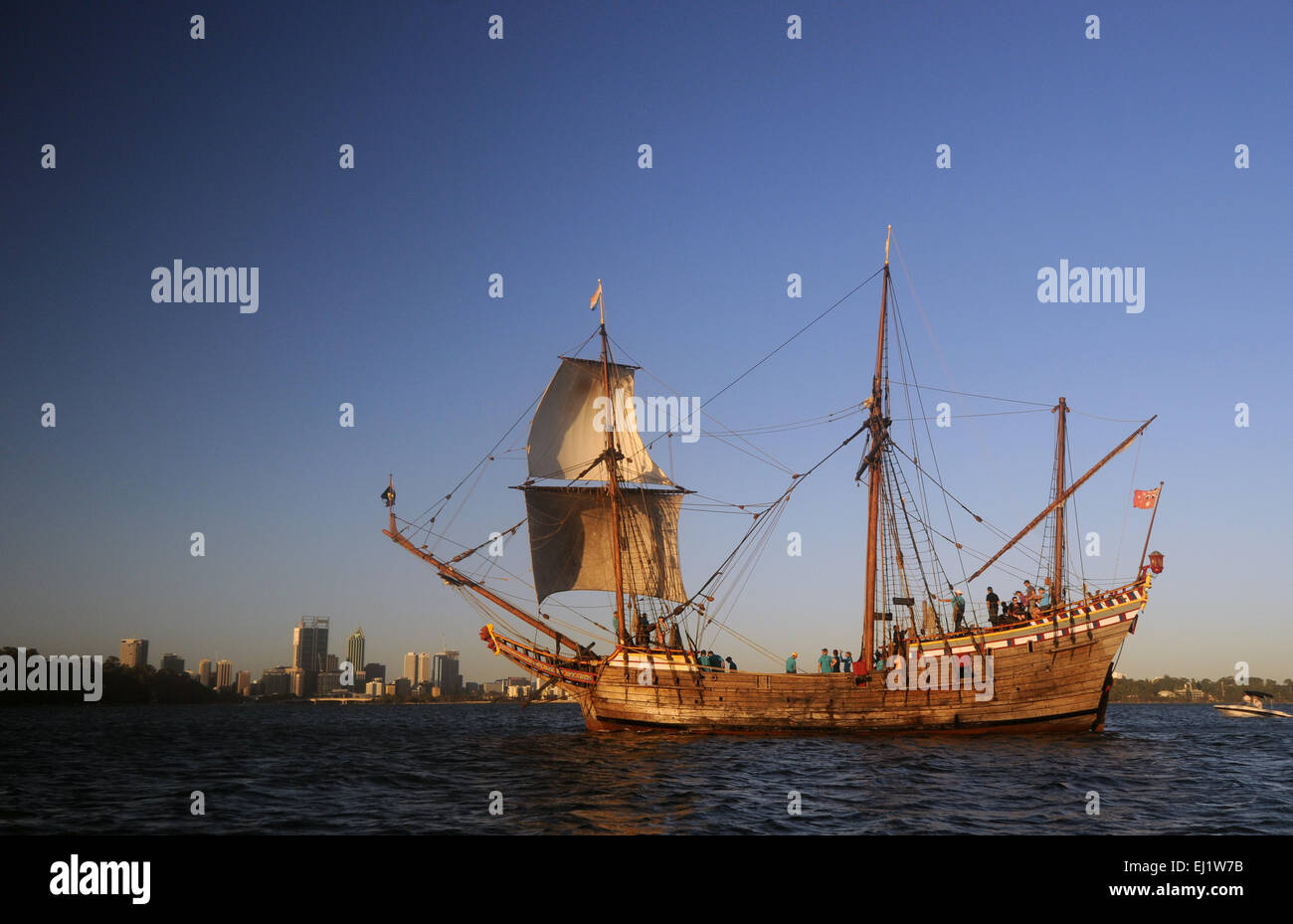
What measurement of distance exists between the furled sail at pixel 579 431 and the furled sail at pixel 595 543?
109 centimetres

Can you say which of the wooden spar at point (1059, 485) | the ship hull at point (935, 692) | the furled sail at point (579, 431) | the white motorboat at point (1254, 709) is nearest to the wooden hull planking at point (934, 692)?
the ship hull at point (935, 692)

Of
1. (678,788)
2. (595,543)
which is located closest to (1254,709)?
(595,543)

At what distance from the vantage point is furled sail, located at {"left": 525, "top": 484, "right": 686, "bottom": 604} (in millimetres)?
51406

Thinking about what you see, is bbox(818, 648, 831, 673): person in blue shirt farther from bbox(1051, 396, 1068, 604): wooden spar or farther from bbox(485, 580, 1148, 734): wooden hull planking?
bbox(1051, 396, 1068, 604): wooden spar

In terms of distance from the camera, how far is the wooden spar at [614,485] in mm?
47906

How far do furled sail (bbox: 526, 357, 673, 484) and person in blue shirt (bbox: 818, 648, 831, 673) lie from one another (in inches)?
599

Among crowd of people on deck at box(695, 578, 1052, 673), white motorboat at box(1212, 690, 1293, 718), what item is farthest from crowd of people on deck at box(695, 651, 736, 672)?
white motorboat at box(1212, 690, 1293, 718)

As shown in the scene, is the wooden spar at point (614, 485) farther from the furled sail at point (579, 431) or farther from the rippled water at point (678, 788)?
the rippled water at point (678, 788)

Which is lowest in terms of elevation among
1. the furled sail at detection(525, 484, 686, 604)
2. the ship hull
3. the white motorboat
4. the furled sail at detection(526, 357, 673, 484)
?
the white motorboat

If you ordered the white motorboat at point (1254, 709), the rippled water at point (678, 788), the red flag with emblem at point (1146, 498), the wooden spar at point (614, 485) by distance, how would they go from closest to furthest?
the rippled water at point (678, 788) → the red flag with emblem at point (1146, 498) → the wooden spar at point (614, 485) → the white motorboat at point (1254, 709)

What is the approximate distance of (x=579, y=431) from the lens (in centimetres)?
5334
